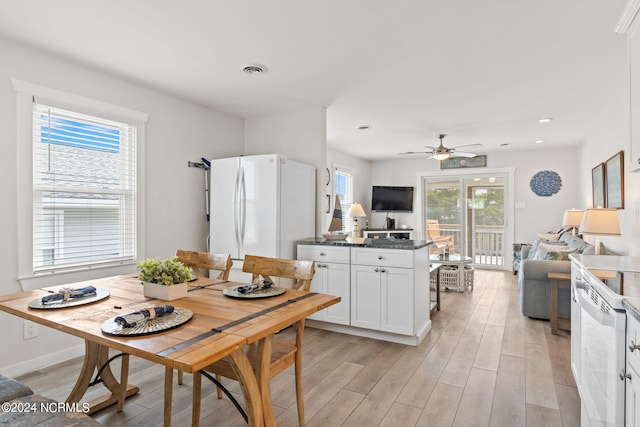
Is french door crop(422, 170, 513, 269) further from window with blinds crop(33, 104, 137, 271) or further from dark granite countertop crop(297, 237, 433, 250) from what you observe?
window with blinds crop(33, 104, 137, 271)

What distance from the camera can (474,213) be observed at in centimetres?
732

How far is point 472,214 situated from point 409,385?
18.5 feet

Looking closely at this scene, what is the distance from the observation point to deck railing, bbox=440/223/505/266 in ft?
23.3

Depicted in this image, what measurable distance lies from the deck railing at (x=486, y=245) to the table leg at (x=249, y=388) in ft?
22.3

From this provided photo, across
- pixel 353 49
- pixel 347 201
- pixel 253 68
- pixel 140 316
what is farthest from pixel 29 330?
pixel 347 201

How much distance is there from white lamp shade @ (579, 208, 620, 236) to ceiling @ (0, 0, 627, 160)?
1.18 metres

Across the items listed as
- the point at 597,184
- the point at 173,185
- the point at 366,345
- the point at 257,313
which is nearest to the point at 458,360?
the point at 366,345

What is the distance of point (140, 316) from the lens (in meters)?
1.40

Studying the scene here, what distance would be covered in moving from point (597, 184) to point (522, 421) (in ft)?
13.4

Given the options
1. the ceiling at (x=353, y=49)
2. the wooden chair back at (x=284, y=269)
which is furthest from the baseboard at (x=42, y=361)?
the ceiling at (x=353, y=49)

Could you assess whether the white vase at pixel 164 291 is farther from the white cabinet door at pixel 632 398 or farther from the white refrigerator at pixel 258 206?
the white cabinet door at pixel 632 398

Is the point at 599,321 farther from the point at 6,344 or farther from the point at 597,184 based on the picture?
the point at 597,184

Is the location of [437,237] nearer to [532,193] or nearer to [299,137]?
[532,193]

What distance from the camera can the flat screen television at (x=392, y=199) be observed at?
7.86m
